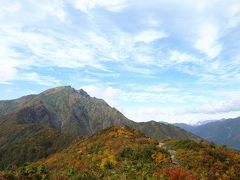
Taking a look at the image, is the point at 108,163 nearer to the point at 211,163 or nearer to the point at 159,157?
the point at 159,157

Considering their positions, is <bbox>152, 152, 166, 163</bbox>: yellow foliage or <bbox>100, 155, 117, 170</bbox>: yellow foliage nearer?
<bbox>100, 155, 117, 170</bbox>: yellow foliage

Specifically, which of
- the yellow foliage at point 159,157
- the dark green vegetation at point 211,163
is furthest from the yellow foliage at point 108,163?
the dark green vegetation at point 211,163

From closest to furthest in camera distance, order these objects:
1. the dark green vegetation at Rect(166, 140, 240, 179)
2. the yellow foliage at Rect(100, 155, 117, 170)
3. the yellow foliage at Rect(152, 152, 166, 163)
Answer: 1. the yellow foliage at Rect(100, 155, 117, 170)
2. the dark green vegetation at Rect(166, 140, 240, 179)
3. the yellow foliage at Rect(152, 152, 166, 163)

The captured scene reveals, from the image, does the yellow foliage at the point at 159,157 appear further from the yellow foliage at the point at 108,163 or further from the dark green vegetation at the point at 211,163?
the yellow foliage at the point at 108,163

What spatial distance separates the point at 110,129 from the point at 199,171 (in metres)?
29.8

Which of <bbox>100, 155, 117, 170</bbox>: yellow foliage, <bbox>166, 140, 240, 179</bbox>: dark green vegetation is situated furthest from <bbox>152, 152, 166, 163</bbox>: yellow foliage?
<bbox>100, 155, 117, 170</bbox>: yellow foliage

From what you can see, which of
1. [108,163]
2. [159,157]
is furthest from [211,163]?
[108,163]

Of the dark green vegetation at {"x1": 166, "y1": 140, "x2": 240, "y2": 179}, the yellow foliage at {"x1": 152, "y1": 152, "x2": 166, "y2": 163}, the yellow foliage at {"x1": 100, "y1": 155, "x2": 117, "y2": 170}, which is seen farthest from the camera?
the yellow foliage at {"x1": 152, "y1": 152, "x2": 166, "y2": 163}

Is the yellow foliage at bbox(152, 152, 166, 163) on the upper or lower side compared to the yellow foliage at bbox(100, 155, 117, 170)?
upper

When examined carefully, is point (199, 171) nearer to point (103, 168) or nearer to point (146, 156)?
point (146, 156)

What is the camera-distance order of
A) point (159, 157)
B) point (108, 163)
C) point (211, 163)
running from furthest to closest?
point (211, 163), point (159, 157), point (108, 163)

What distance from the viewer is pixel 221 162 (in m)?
36.4

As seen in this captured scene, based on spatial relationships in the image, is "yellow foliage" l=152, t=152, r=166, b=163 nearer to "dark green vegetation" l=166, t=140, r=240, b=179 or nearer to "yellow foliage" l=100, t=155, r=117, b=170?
"dark green vegetation" l=166, t=140, r=240, b=179

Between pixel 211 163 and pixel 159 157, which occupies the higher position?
pixel 159 157
